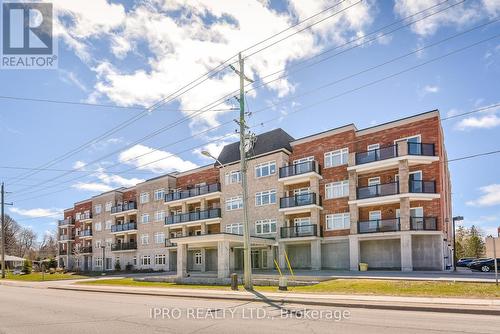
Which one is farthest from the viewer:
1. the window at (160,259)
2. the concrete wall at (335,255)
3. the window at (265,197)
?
the window at (160,259)

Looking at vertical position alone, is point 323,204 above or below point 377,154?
below

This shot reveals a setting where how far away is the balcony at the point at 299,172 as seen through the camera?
124 ft

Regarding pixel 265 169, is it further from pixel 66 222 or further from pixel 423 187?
pixel 66 222

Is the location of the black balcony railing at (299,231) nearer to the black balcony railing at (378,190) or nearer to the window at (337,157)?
the black balcony railing at (378,190)

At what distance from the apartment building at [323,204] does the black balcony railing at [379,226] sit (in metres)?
0.08

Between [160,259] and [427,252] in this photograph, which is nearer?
[427,252]

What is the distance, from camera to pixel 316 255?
3675 centimetres

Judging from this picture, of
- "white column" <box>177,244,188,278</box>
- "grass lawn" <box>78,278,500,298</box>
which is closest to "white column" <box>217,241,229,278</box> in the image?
"white column" <box>177,244,188,278</box>

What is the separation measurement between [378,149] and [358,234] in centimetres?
743

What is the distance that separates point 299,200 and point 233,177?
10166mm

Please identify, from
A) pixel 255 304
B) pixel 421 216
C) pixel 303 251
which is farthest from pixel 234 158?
pixel 255 304

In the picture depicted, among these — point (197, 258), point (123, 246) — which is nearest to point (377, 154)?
point (197, 258)

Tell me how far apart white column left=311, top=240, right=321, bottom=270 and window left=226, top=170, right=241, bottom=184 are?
1197cm

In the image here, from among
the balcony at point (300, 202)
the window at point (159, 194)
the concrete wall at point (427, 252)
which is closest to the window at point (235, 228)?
the balcony at point (300, 202)
